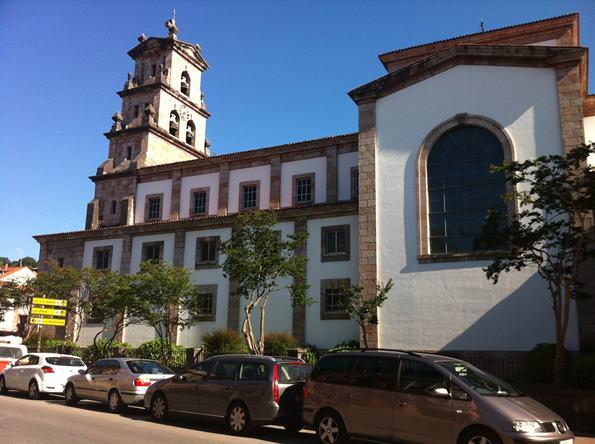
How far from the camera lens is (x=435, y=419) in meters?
9.53

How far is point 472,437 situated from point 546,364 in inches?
452

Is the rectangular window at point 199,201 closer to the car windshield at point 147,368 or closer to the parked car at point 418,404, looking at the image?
the car windshield at point 147,368

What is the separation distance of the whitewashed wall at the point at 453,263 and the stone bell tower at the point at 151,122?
68.0 ft

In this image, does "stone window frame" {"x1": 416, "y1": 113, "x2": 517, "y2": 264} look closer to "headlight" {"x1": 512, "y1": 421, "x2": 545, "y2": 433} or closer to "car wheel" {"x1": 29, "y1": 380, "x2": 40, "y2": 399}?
"headlight" {"x1": 512, "y1": 421, "x2": 545, "y2": 433}

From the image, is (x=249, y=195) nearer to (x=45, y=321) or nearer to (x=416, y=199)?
(x=416, y=199)

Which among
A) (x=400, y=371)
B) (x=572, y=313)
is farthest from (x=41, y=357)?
(x=572, y=313)

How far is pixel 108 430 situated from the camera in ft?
40.0

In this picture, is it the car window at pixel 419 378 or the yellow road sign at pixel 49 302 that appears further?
the yellow road sign at pixel 49 302

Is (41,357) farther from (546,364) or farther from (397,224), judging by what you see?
(546,364)

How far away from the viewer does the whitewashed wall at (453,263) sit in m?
21.7

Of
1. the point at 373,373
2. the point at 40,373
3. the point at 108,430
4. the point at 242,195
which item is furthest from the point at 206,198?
the point at 373,373

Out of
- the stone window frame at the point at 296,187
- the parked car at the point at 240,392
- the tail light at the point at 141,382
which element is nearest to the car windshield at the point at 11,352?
the tail light at the point at 141,382

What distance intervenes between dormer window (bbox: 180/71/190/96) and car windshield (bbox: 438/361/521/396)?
39.1m

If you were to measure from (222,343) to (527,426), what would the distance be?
20.3 metres
